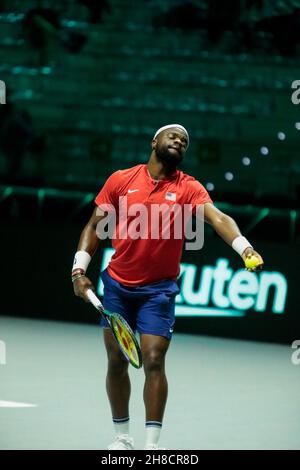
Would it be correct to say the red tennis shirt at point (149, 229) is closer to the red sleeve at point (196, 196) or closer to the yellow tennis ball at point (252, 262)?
the red sleeve at point (196, 196)

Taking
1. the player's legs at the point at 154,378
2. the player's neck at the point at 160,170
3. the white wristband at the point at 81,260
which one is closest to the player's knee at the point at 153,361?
the player's legs at the point at 154,378

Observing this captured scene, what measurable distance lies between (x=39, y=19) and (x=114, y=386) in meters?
9.79

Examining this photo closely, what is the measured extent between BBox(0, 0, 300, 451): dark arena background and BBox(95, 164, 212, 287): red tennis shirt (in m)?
1.10

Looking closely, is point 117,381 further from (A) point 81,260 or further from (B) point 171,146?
(B) point 171,146

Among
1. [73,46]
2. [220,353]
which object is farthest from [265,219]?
[73,46]

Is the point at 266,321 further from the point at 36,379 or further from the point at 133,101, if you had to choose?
the point at 133,101

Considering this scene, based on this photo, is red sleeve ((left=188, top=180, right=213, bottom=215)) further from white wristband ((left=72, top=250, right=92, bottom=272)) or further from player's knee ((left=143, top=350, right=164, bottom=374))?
player's knee ((left=143, top=350, right=164, bottom=374))

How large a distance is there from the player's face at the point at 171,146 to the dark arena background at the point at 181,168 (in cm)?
173

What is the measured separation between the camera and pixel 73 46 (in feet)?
50.0

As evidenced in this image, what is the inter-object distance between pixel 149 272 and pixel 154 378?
0.61 meters

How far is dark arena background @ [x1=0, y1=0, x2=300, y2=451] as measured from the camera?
24.7ft

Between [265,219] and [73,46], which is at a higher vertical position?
[73,46]

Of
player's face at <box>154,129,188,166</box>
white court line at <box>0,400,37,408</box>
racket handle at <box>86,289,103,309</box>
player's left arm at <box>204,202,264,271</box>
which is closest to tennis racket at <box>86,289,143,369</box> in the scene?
racket handle at <box>86,289,103,309</box>

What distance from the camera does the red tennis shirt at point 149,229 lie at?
19.1 ft
